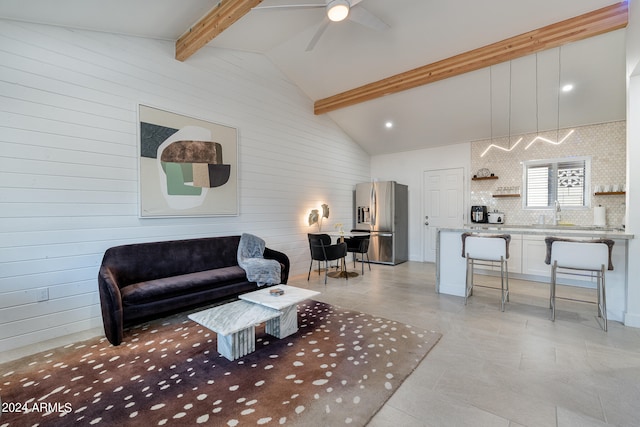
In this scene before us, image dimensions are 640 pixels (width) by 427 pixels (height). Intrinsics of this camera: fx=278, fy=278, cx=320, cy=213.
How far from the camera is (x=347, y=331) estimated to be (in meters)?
2.88

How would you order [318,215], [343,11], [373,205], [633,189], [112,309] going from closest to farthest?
1. [112,309]
2. [343,11]
3. [633,189]
4. [318,215]
5. [373,205]

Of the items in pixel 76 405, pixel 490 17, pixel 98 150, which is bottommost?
pixel 76 405

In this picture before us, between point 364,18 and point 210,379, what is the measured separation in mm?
3722

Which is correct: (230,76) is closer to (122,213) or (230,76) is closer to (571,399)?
(122,213)

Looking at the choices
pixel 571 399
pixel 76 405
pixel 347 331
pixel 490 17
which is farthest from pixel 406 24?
pixel 76 405

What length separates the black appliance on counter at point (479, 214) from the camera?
561 cm

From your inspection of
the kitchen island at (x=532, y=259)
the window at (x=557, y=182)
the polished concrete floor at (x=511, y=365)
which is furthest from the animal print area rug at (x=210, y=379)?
the window at (x=557, y=182)

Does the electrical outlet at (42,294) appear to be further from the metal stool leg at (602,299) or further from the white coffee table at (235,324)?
the metal stool leg at (602,299)

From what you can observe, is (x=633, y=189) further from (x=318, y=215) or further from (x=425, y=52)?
(x=318, y=215)

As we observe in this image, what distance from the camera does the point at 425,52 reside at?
4129 millimetres

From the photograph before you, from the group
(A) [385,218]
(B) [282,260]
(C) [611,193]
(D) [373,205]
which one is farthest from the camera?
(D) [373,205]

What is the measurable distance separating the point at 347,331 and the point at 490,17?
4072mm

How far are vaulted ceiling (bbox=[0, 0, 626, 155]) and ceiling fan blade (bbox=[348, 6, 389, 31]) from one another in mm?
143

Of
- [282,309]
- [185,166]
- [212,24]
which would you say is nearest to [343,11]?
[212,24]
